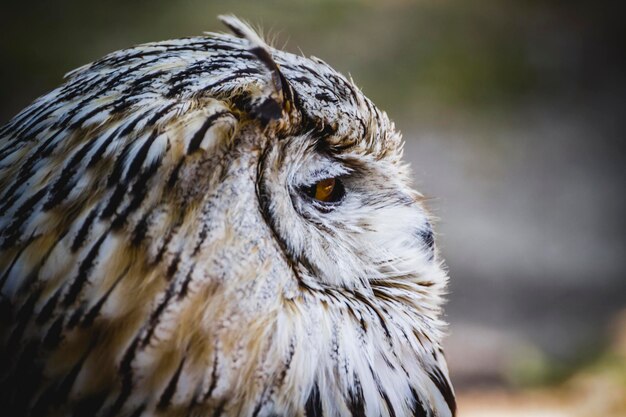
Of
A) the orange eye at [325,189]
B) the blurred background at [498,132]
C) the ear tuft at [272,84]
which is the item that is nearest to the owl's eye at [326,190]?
the orange eye at [325,189]

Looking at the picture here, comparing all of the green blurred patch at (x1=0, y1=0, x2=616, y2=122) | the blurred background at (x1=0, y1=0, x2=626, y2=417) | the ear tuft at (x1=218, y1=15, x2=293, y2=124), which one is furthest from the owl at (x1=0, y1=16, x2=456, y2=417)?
the green blurred patch at (x1=0, y1=0, x2=616, y2=122)

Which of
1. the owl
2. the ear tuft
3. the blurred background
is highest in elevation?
the blurred background

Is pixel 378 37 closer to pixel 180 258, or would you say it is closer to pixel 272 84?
pixel 272 84

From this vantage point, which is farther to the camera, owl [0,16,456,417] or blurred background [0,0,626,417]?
blurred background [0,0,626,417]

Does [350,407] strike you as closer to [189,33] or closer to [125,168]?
[125,168]

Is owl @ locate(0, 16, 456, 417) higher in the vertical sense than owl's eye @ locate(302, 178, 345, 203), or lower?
lower

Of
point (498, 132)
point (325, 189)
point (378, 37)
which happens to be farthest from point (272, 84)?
point (378, 37)

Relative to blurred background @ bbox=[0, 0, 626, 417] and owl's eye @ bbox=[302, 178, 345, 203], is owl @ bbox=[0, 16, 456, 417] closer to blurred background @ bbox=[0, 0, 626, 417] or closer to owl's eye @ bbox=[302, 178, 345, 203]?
owl's eye @ bbox=[302, 178, 345, 203]
